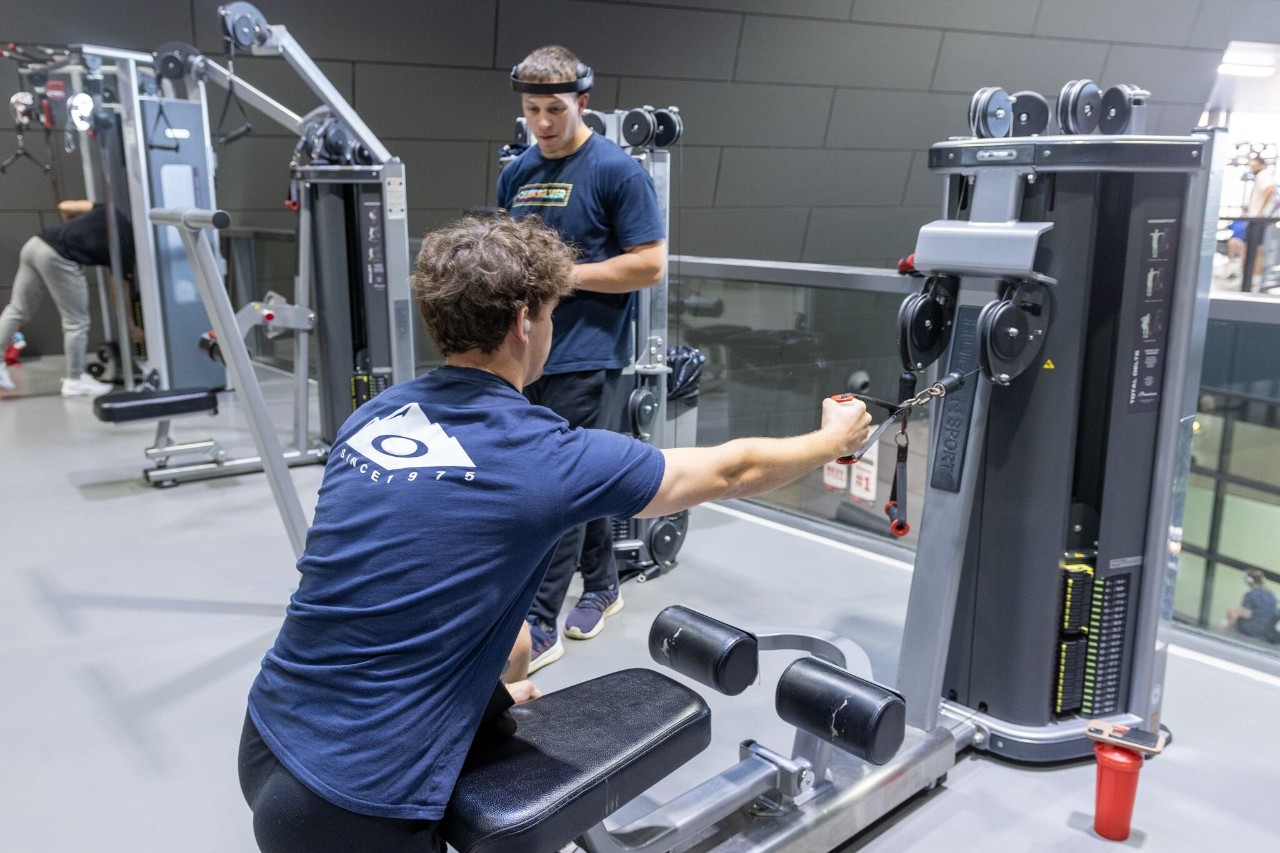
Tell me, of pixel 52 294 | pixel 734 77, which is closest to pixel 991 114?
pixel 734 77

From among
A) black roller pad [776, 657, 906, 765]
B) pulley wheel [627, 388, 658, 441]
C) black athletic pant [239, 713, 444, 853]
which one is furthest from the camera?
pulley wheel [627, 388, 658, 441]

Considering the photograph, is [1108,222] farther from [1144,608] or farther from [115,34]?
[115,34]

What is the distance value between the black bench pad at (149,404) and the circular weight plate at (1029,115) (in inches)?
138

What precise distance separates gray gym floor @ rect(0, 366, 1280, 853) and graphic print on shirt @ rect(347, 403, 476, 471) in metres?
1.11

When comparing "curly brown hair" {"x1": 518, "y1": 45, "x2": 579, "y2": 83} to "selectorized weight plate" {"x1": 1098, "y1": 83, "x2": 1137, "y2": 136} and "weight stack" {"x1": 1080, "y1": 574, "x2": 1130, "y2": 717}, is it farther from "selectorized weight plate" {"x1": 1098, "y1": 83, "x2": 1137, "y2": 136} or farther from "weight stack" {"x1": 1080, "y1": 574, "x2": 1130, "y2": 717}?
"weight stack" {"x1": 1080, "y1": 574, "x2": 1130, "y2": 717}

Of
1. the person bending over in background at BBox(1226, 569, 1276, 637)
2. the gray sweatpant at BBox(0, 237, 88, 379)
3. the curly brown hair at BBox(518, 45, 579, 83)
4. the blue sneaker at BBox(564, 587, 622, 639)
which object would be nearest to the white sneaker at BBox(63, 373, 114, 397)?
the gray sweatpant at BBox(0, 237, 88, 379)

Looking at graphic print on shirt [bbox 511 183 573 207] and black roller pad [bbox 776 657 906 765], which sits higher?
graphic print on shirt [bbox 511 183 573 207]


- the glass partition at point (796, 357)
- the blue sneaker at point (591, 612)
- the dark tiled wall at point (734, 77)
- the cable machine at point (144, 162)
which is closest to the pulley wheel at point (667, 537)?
the blue sneaker at point (591, 612)

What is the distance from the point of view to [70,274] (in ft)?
20.3

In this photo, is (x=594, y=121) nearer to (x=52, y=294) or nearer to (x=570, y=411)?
(x=570, y=411)

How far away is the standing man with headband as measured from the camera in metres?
2.62

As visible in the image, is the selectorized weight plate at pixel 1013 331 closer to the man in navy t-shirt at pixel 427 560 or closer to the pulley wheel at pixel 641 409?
the man in navy t-shirt at pixel 427 560

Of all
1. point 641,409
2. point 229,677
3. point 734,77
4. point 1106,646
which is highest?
point 734,77

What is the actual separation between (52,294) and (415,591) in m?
6.07
